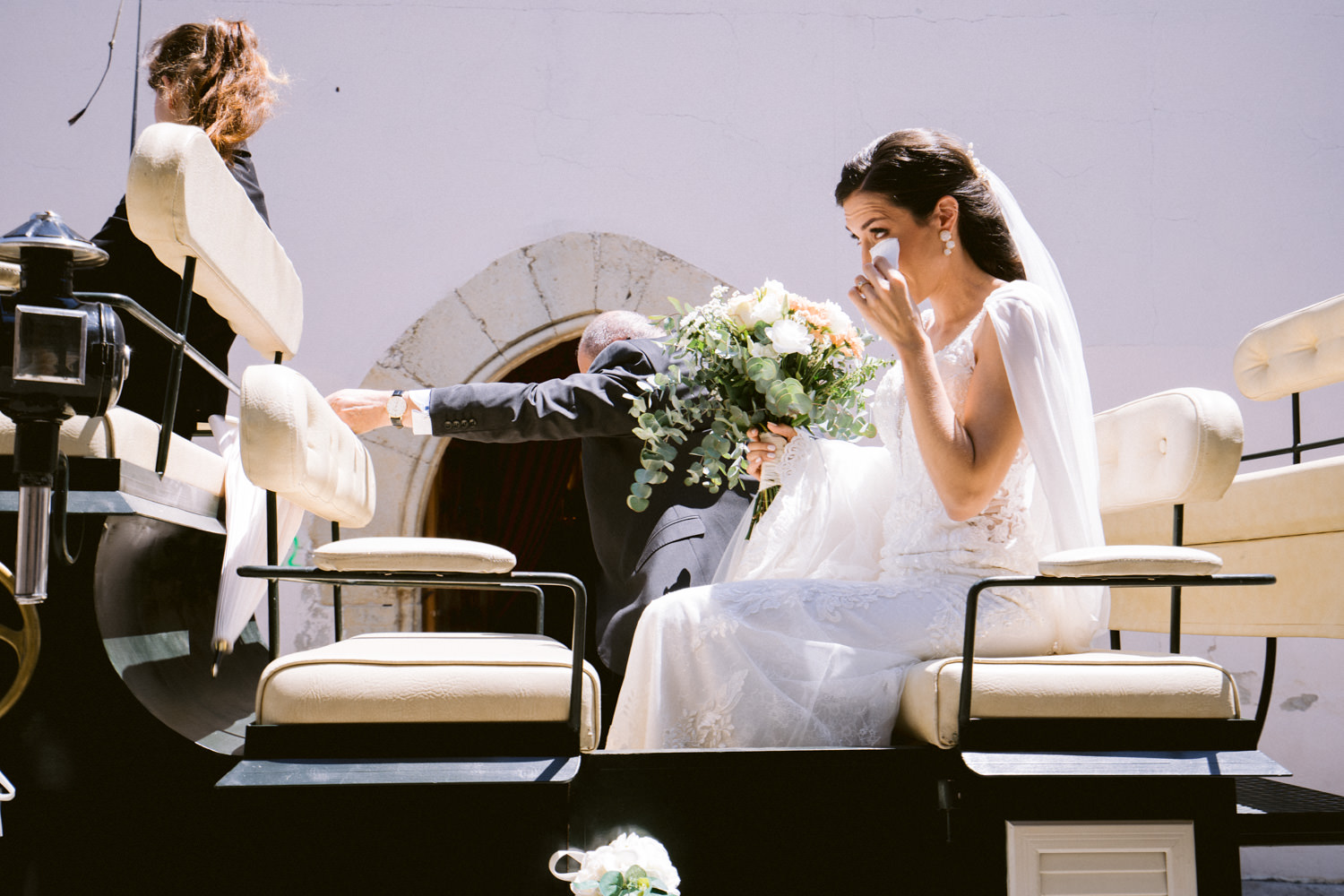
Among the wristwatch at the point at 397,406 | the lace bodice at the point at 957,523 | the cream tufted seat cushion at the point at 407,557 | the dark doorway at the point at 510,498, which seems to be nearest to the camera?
the cream tufted seat cushion at the point at 407,557

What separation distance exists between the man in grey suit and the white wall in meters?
2.14

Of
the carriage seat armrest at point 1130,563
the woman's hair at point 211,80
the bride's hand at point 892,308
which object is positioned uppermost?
the woman's hair at point 211,80

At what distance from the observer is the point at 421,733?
1.67 meters

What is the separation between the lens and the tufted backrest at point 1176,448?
2.08 metres

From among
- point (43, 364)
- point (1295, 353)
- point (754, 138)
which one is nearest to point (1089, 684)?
point (1295, 353)

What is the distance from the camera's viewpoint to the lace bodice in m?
2.28

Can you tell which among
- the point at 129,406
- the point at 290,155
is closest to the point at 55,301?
the point at 129,406

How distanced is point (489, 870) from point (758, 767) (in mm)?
489

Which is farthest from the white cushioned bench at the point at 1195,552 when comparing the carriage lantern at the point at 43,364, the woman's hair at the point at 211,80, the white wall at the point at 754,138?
the woman's hair at the point at 211,80

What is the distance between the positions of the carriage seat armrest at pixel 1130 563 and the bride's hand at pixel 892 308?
1.88 feet

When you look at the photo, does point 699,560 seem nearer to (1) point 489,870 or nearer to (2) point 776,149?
(1) point 489,870

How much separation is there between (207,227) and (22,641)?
0.83m

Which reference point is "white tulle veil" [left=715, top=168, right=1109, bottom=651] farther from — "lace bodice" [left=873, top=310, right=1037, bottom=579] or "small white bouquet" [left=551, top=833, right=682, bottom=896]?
"small white bouquet" [left=551, top=833, right=682, bottom=896]

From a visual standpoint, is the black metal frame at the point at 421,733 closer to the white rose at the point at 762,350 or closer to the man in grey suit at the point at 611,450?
the white rose at the point at 762,350
